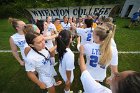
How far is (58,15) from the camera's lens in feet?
59.7

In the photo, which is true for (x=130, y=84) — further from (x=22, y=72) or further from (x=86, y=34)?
(x=22, y=72)

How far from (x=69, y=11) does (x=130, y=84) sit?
17.1m

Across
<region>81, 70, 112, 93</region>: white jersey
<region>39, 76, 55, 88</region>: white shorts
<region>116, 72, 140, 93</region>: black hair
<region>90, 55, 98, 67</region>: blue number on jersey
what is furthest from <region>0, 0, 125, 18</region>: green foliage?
<region>116, 72, 140, 93</region>: black hair

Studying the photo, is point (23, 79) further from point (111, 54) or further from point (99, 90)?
point (99, 90)

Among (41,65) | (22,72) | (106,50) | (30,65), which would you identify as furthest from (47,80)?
(22,72)

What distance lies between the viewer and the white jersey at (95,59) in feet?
16.3

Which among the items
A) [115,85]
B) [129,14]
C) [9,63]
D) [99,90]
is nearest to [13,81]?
[9,63]

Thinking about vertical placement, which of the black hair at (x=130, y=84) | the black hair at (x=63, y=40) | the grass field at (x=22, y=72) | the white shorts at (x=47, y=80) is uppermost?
the black hair at (x=130, y=84)

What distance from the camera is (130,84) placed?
181 cm

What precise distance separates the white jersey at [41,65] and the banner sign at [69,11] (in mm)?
13016

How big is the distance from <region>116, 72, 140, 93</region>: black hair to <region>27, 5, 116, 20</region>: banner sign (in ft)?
53.6

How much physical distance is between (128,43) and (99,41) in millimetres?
9576

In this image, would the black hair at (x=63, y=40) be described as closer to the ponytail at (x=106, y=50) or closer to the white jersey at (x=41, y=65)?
the white jersey at (x=41, y=65)

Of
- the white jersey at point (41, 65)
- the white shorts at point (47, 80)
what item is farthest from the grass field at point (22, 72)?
the white jersey at point (41, 65)
